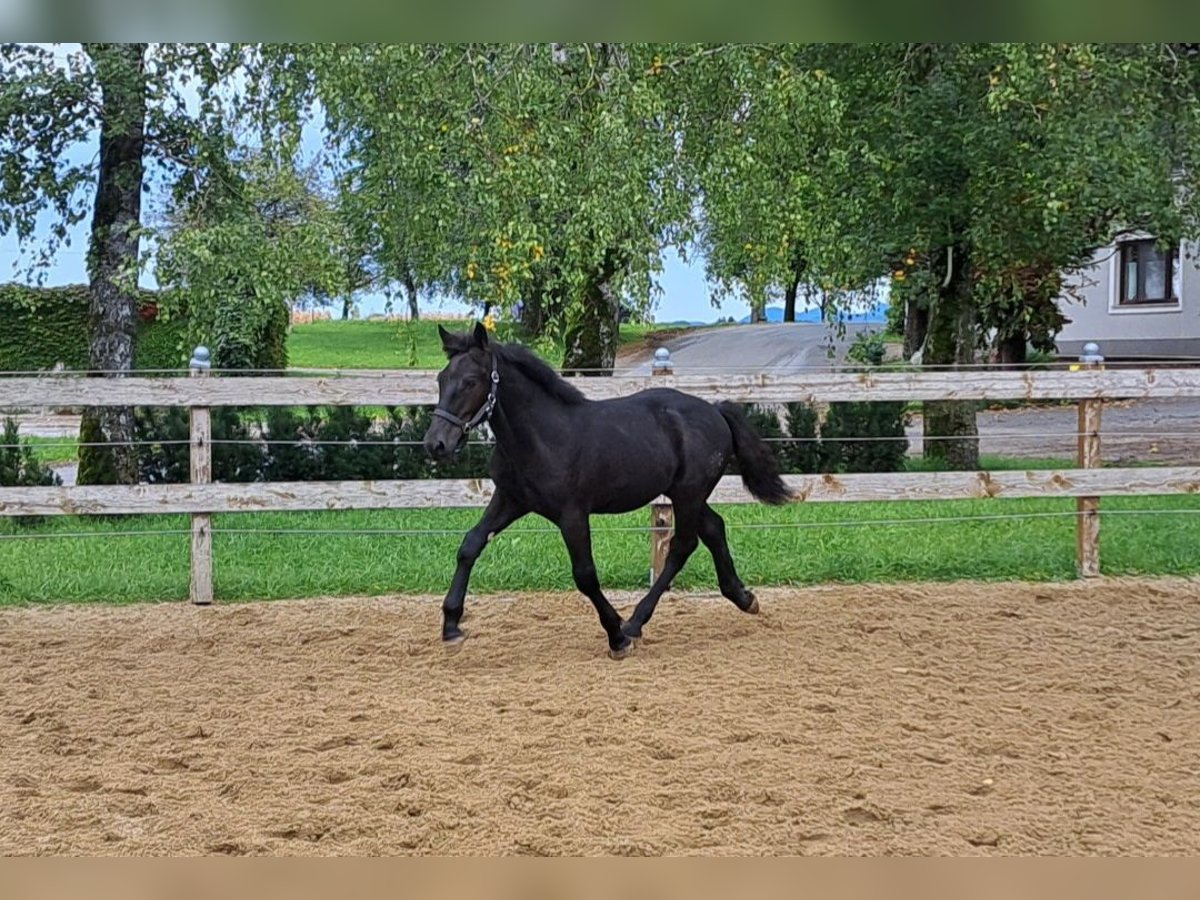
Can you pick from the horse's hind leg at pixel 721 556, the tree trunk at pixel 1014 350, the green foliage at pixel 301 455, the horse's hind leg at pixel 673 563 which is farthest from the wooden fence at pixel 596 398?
the tree trunk at pixel 1014 350

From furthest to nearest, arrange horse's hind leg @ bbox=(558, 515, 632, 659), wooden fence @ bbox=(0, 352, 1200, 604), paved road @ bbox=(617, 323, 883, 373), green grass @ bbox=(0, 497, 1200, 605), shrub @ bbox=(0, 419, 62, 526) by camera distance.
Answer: paved road @ bbox=(617, 323, 883, 373) → shrub @ bbox=(0, 419, 62, 526) → green grass @ bbox=(0, 497, 1200, 605) → wooden fence @ bbox=(0, 352, 1200, 604) → horse's hind leg @ bbox=(558, 515, 632, 659)

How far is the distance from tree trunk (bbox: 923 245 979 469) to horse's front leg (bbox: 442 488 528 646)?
7.87 meters

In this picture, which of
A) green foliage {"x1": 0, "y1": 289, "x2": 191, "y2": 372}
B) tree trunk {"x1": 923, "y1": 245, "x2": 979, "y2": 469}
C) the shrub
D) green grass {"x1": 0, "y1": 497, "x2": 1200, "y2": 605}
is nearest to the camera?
green grass {"x1": 0, "y1": 497, "x2": 1200, "y2": 605}

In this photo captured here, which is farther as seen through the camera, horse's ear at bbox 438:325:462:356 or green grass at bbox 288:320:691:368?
green grass at bbox 288:320:691:368

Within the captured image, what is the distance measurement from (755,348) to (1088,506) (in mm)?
21099

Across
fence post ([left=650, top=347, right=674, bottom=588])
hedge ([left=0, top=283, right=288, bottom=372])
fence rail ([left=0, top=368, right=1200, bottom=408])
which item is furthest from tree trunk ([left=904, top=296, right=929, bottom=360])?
fence post ([left=650, top=347, right=674, bottom=588])

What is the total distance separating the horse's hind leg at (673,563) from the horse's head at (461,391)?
1332 millimetres

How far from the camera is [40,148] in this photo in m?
9.53

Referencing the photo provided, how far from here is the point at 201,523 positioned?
7.30 metres

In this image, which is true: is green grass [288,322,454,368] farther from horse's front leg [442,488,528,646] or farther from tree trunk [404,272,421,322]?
horse's front leg [442,488,528,646]

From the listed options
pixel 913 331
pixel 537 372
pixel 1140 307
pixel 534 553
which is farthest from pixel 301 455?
pixel 1140 307

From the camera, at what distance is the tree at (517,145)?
297 inches

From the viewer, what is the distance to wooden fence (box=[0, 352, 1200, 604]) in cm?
723

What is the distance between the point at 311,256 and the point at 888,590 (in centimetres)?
495
